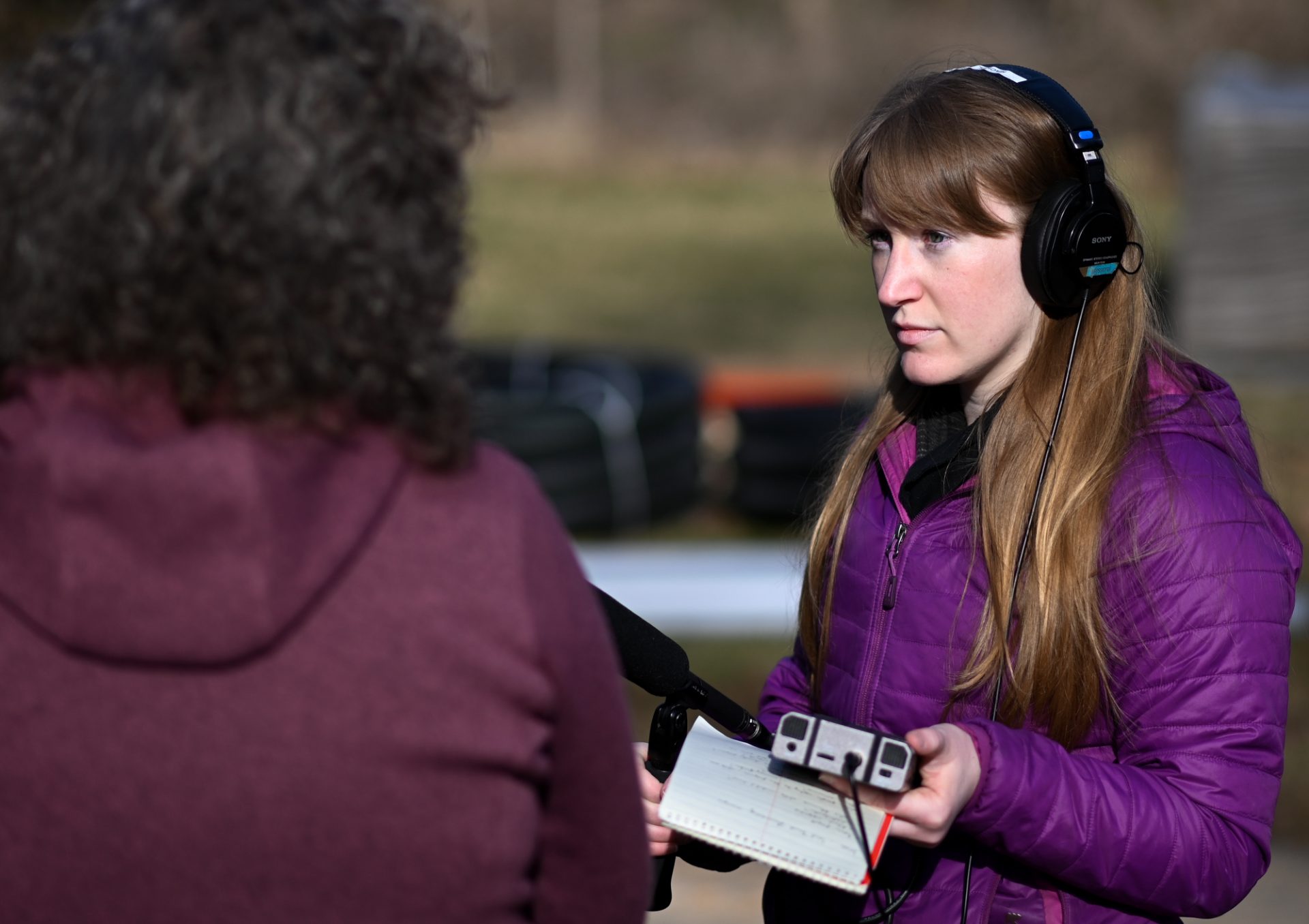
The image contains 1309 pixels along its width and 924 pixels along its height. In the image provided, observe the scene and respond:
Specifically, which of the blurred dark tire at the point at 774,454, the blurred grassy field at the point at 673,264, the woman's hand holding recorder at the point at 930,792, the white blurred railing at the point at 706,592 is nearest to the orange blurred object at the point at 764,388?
the blurred dark tire at the point at 774,454

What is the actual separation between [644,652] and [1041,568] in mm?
515

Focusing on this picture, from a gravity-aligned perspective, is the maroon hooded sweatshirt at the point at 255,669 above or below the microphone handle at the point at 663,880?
above

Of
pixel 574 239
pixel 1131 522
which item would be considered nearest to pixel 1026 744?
pixel 1131 522

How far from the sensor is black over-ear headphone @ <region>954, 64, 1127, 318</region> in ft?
6.01

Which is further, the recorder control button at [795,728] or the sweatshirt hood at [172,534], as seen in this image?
the recorder control button at [795,728]

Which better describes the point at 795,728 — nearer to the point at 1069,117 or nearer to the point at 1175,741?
the point at 1175,741

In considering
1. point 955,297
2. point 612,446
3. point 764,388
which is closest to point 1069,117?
point 955,297

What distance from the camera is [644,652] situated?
1701 millimetres

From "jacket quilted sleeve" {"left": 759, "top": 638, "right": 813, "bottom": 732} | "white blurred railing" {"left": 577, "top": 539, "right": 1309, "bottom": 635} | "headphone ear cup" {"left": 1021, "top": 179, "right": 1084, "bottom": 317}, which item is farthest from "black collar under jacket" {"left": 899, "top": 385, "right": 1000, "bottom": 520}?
"white blurred railing" {"left": 577, "top": 539, "right": 1309, "bottom": 635}

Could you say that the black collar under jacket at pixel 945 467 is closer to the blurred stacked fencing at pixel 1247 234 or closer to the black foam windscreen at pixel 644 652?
the black foam windscreen at pixel 644 652

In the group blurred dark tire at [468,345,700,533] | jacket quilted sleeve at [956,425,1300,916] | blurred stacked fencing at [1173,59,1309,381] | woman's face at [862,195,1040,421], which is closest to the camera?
jacket quilted sleeve at [956,425,1300,916]

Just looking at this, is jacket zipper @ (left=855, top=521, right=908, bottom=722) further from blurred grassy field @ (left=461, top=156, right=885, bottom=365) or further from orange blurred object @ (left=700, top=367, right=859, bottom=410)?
blurred grassy field @ (left=461, top=156, right=885, bottom=365)

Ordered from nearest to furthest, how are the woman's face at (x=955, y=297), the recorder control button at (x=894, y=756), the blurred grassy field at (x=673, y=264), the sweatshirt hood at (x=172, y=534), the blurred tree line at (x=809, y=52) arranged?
the sweatshirt hood at (x=172, y=534), the recorder control button at (x=894, y=756), the woman's face at (x=955, y=297), the blurred grassy field at (x=673, y=264), the blurred tree line at (x=809, y=52)

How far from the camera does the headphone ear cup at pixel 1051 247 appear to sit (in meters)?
1.83
